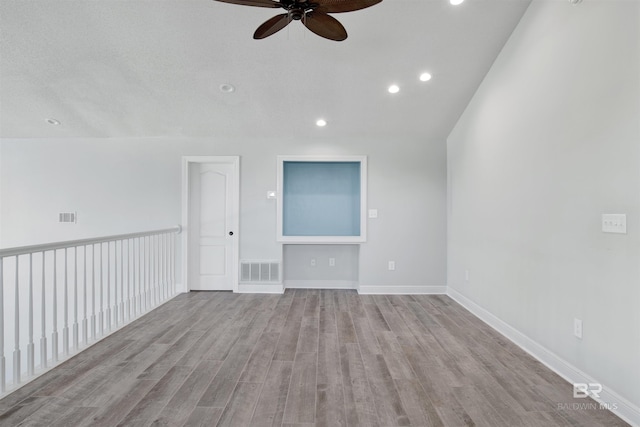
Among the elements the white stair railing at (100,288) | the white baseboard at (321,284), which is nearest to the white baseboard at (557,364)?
the white baseboard at (321,284)

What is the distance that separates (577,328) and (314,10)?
286 cm

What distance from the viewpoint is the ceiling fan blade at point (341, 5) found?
5.90 feet

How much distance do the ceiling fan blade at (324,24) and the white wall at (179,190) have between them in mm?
2434

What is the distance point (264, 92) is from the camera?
3721 mm

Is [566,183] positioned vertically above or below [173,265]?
above

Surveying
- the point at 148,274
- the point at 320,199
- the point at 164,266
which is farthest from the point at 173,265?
the point at 320,199

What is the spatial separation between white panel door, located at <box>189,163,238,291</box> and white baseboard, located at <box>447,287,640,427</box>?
11.6ft

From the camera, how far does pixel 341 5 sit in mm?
1854

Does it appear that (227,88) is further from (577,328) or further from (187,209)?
(577,328)

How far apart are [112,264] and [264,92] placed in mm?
3390

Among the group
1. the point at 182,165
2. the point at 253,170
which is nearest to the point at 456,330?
the point at 253,170

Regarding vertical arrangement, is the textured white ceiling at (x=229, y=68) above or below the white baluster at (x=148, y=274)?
above

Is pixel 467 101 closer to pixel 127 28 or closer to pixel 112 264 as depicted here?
pixel 127 28

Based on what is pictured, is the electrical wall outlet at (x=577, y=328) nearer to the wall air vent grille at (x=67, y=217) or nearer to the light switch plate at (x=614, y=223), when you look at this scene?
the light switch plate at (x=614, y=223)
